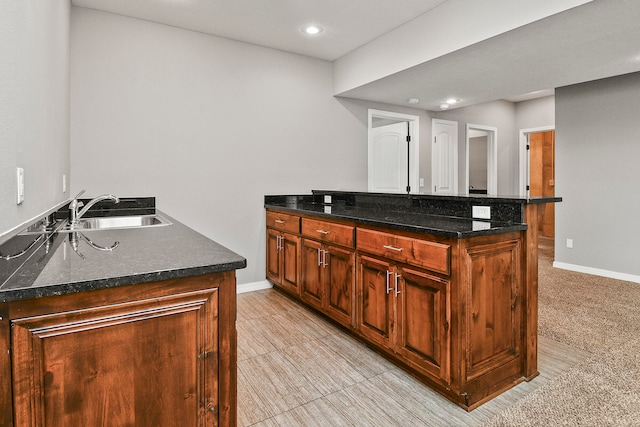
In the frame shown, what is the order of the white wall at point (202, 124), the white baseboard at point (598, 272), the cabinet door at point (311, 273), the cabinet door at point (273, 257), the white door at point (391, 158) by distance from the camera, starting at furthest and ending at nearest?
the white door at point (391, 158)
the white baseboard at point (598, 272)
the cabinet door at point (273, 257)
the white wall at point (202, 124)
the cabinet door at point (311, 273)

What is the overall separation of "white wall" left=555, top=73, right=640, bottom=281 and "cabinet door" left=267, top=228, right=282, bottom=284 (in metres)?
3.84

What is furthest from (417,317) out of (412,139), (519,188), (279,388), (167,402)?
(519,188)

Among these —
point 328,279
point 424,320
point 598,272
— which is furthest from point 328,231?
point 598,272

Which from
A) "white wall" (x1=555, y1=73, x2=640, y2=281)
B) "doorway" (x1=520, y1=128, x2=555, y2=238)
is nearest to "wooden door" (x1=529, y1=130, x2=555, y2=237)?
"doorway" (x1=520, y1=128, x2=555, y2=238)

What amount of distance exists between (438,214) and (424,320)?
0.91 metres

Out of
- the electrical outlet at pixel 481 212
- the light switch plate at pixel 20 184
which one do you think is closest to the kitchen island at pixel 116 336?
the light switch plate at pixel 20 184

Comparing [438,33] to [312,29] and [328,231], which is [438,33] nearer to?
[312,29]

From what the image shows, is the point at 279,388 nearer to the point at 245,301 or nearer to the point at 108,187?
the point at 245,301

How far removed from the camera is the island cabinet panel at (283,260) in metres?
3.33

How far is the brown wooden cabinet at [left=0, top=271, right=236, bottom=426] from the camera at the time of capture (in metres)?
0.84

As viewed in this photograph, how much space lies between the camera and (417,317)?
1985 millimetres

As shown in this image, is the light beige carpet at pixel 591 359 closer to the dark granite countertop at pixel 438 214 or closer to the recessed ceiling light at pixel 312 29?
the dark granite countertop at pixel 438 214

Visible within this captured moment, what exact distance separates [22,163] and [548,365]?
2834 millimetres

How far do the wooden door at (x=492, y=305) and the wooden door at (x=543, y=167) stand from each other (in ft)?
20.0
